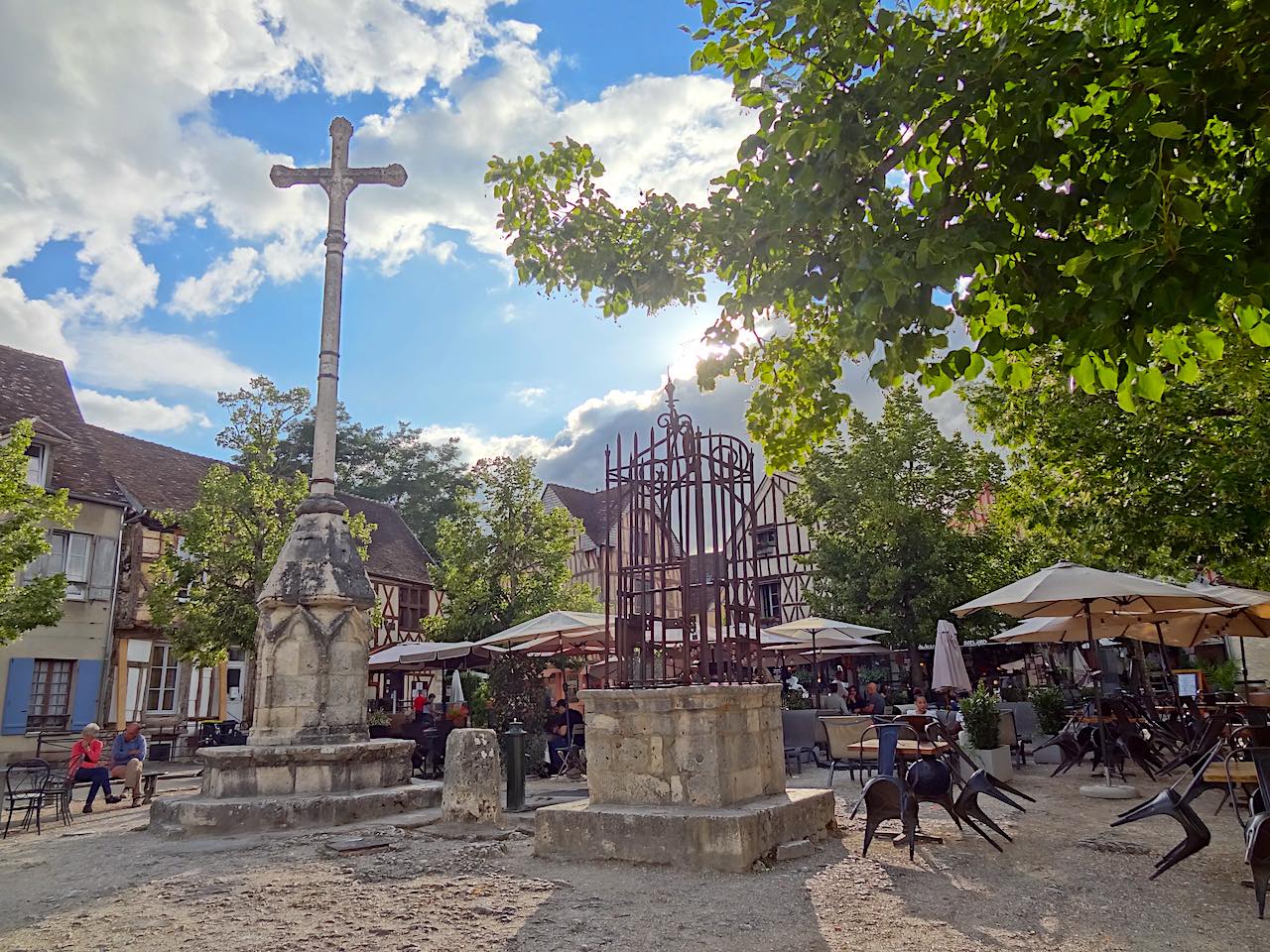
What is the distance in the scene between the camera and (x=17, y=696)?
61.6 feet

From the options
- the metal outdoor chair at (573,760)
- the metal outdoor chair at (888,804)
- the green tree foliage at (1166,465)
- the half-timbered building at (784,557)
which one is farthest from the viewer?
the half-timbered building at (784,557)

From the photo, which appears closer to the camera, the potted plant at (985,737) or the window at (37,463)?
the potted plant at (985,737)

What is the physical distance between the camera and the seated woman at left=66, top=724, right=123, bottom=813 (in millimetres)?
10836

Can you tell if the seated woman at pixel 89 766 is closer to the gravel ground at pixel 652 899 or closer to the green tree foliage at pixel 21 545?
the green tree foliage at pixel 21 545

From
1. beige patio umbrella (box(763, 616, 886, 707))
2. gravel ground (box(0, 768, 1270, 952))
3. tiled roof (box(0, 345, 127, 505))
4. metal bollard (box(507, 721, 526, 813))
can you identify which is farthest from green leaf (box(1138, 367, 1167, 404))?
tiled roof (box(0, 345, 127, 505))

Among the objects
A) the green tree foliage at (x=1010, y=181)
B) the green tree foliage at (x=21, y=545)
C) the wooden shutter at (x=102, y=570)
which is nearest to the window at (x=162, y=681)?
the wooden shutter at (x=102, y=570)

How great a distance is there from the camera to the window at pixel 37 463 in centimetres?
1958

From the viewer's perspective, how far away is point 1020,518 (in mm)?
13219

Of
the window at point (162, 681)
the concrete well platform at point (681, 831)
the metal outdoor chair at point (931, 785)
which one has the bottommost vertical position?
the concrete well platform at point (681, 831)

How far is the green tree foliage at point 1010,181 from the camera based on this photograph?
9.93ft

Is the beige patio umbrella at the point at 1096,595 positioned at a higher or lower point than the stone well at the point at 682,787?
higher

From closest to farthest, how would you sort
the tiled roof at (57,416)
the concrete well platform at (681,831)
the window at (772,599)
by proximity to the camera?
the concrete well platform at (681,831), the tiled roof at (57,416), the window at (772,599)

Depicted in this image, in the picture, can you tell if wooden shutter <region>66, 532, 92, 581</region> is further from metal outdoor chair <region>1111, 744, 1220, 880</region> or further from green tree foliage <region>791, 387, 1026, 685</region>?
metal outdoor chair <region>1111, 744, 1220, 880</region>

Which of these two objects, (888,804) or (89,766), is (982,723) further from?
(89,766)
